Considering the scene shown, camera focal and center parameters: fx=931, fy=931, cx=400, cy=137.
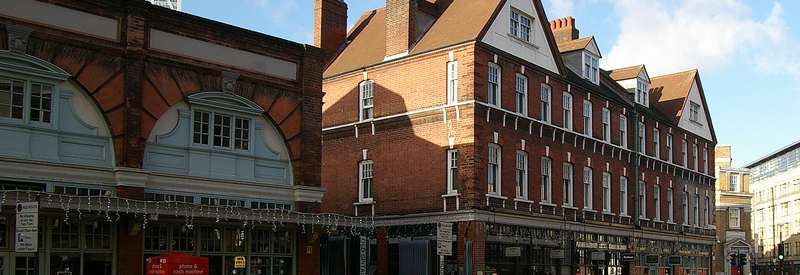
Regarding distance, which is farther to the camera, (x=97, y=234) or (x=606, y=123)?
(x=606, y=123)

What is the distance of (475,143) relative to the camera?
3350 centimetres

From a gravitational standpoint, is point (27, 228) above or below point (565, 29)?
below

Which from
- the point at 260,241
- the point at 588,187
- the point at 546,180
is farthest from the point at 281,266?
the point at 588,187

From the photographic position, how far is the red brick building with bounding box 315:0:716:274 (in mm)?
34156

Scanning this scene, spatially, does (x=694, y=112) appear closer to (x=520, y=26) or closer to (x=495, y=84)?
(x=520, y=26)

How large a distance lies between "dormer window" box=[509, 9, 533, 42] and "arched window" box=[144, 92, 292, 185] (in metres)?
13.7

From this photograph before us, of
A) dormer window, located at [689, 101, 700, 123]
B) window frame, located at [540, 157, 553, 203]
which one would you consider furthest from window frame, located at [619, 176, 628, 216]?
dormer window, located at [689, 101, 700, 123]

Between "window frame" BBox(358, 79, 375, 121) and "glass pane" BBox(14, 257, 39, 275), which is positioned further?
"window frame" BBox(358, 79, 375, 121)

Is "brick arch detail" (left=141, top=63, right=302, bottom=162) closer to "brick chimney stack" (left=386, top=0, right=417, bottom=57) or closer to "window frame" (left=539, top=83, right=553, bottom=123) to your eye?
"brick chimney stack" (left=386, top=0, right=417, bottom=57)

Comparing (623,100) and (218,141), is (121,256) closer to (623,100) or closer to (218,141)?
(218,141)

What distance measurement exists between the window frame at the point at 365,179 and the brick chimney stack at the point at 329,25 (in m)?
5.72

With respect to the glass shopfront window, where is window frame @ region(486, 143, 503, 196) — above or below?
above

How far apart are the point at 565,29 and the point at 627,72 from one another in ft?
13.8

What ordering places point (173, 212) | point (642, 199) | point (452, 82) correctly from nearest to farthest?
1. point (173, 212)
2. point (452, 82)
3. point (642, 199)
